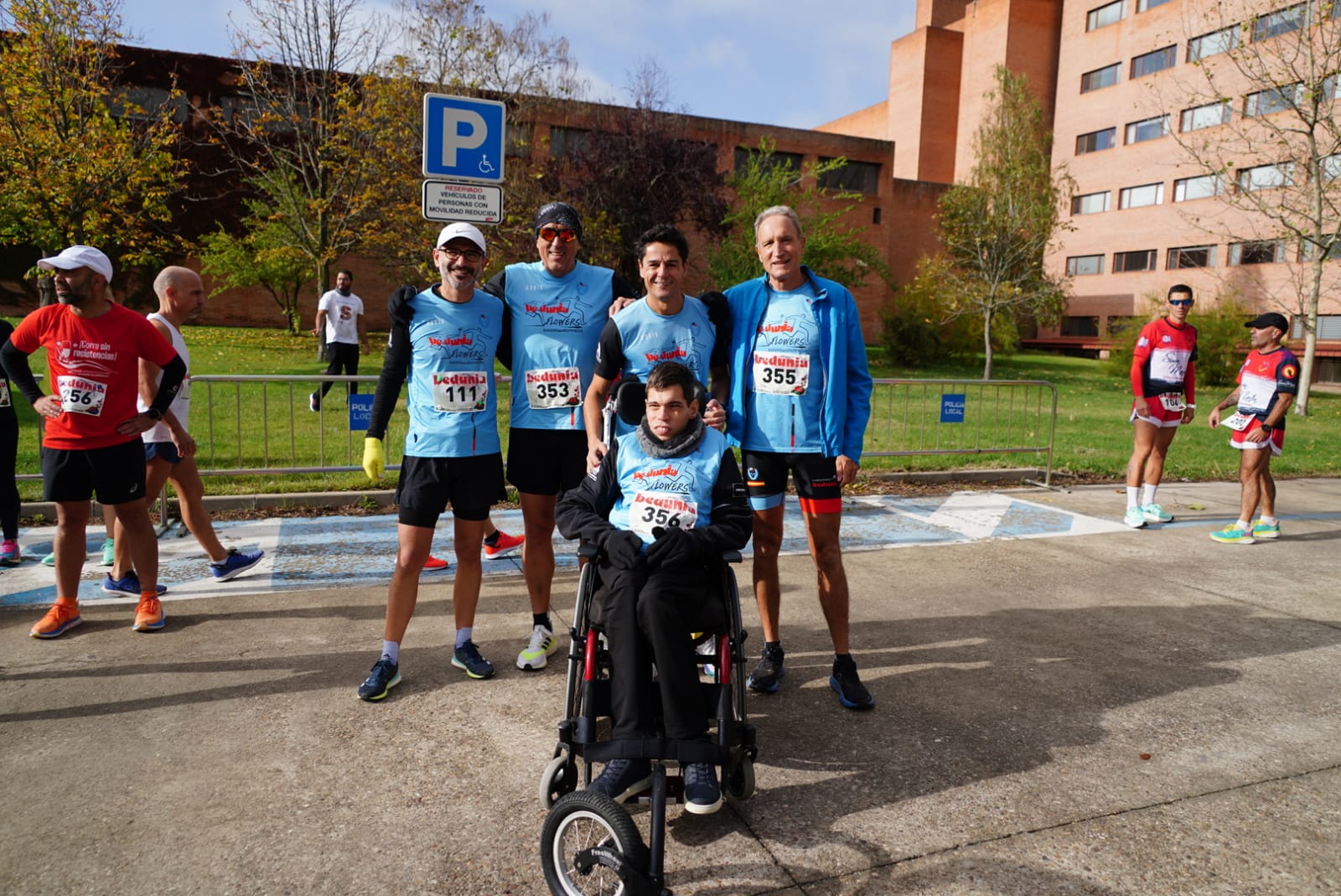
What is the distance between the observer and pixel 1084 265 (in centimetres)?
4750

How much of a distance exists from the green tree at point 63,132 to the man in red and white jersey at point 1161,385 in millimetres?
20954

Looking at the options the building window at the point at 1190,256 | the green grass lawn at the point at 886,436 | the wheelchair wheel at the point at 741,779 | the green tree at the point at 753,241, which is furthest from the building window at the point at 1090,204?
the wheelchair wheel at the point at 741,779

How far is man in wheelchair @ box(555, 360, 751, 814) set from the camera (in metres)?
2.84

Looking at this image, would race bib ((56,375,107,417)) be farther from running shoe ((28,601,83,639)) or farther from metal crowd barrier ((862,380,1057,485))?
metal crowd barrier ((862,380,1057,485))

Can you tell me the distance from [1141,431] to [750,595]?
469 cm

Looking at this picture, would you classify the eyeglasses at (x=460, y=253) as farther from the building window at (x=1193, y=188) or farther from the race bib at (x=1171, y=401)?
the building window at (x=1193, y=188)

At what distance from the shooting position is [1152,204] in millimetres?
43000

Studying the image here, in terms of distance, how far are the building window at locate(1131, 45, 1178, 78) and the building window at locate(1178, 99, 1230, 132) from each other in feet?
9.88

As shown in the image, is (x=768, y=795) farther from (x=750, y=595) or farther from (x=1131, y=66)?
(x=1131, y=66)

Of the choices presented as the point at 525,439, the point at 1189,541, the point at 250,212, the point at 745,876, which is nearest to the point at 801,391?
the point at 525,439

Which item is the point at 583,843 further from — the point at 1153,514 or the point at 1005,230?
the point at 1005,230

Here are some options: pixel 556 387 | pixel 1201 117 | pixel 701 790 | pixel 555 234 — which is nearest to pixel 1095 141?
pixel 1201 117

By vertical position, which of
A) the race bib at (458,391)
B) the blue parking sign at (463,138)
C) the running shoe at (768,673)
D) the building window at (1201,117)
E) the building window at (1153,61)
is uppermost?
the building window at (1153,61)

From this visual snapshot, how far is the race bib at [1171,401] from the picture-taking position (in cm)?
771
